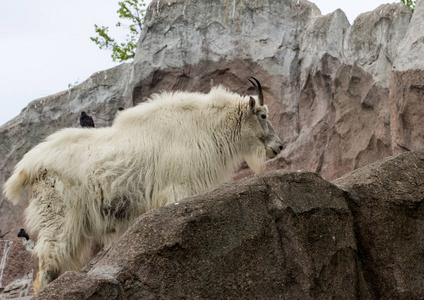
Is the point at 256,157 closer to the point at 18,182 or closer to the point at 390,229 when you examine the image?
the point at 18,182

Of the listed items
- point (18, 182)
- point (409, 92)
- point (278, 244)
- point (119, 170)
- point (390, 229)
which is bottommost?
point (390, 229)

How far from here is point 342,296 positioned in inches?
139

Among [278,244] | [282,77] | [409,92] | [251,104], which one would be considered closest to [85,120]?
[282,77]

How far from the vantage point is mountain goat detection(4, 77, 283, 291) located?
575 centimetres

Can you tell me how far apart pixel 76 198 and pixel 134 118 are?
1.10 meters

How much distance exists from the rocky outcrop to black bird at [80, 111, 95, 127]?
5.56 m

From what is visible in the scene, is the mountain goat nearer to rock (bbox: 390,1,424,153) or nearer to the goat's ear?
the goat's ear

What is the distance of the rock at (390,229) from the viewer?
12.2ft

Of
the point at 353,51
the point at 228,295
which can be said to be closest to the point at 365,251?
the point at 228,295

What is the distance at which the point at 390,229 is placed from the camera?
12.5ft

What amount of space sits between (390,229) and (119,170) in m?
2.99

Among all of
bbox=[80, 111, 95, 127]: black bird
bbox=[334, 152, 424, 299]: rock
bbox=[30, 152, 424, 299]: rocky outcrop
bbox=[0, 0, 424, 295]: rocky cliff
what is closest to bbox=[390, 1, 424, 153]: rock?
bbox=[0, 0, 424, 295]: rocky cliff

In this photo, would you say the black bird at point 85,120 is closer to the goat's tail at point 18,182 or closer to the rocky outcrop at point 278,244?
the goat's tail at point 18,182

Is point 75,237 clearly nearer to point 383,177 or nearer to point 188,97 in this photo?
point 188,97
